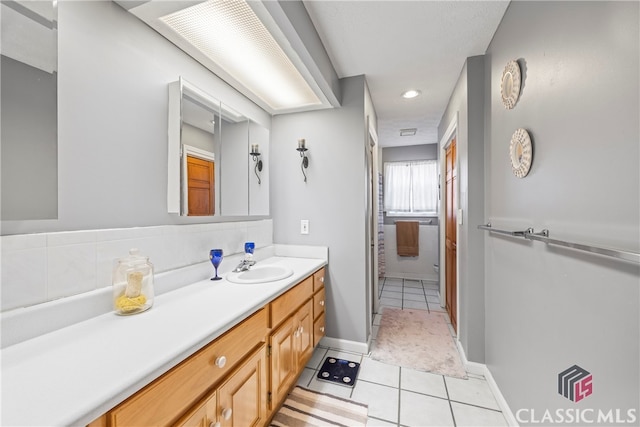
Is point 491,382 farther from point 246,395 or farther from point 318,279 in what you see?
point 246,395

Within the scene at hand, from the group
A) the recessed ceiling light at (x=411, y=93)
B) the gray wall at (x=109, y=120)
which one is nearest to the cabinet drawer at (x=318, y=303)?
the gray wall at (x=109, y=120)

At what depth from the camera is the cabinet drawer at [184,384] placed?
0.62m

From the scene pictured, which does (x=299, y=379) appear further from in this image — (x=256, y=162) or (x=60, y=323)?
(x=256, y=162)

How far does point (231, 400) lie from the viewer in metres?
0.97

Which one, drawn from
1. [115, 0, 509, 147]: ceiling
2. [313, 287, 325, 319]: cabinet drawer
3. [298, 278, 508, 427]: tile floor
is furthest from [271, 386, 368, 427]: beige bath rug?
[115, 0, 509, 147]: ceiling

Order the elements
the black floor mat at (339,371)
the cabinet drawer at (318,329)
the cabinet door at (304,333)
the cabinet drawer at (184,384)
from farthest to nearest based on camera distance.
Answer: the cabinet drawer at (318,329), the black floor mat at (339,371), the cabinet door at (304,333), the cabinet drawer at (184,384)

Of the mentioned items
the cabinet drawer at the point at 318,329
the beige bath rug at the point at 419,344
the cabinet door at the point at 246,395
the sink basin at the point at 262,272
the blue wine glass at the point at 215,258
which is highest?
the blue wine glass at the point at 215,258

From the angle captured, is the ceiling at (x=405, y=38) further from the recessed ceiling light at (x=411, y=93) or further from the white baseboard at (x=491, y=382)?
the white baseboard at (x=491, y=382)

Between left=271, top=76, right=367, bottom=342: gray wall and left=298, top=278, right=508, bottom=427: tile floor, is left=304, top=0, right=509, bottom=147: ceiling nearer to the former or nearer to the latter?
left=271, top=76, right=367, bottom=342: gray wall

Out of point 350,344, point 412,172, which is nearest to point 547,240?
point 350,344

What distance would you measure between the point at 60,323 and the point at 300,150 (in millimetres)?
1698

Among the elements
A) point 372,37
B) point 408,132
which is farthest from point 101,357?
point 408,132

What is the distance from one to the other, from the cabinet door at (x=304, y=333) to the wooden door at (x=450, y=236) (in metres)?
1.56

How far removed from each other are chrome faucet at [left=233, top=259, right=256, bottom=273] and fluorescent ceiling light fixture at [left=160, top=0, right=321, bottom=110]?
1.25 m
